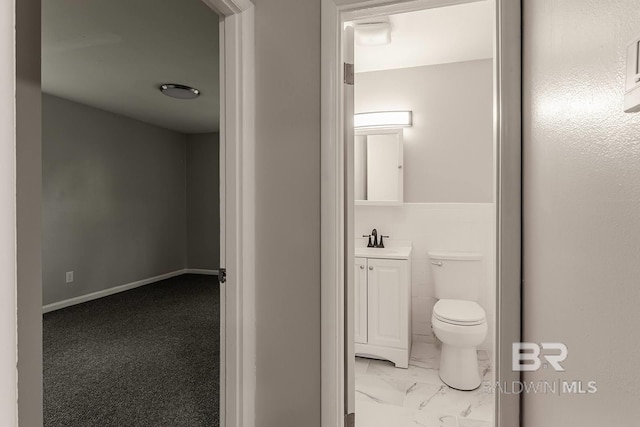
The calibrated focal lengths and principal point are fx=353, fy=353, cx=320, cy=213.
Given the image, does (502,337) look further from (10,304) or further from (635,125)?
(10,304)

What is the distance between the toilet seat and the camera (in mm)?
2363

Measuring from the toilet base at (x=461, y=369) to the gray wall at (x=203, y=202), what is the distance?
15.3 feet

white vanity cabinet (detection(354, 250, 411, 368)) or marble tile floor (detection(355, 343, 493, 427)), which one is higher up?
white vanity cabinet (detection(354, 250, 411, 368))

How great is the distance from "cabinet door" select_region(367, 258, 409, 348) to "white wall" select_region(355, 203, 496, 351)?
495 mm

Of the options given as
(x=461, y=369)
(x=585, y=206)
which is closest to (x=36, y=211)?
(x=585, y=206)

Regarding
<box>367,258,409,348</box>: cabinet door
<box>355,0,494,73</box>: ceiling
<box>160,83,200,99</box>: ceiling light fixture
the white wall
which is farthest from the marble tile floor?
<box>160,83,200,99</box>: ceiling light fixture

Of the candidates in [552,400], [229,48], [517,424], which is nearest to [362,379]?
[517,424]

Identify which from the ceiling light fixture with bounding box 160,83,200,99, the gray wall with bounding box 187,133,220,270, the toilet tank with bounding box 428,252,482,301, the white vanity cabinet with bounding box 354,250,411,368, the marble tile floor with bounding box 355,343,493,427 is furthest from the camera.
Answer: the gray wall with bounding box 187,133,220,270

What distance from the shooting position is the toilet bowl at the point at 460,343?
2344 millimetres

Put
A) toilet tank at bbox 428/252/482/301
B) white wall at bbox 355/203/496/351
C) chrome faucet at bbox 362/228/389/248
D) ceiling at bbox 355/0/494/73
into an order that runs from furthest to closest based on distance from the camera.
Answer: chrome faucet at bbox 362/228/389/248, white wall at bbox 355/203/496/351, toilet tank at bbox 428/252/482/301, ceiling at bbox 355/0/494/73

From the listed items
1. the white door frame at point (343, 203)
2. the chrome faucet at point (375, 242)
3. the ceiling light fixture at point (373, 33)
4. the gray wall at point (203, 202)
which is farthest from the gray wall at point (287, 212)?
the gray wall at point (203, 202)

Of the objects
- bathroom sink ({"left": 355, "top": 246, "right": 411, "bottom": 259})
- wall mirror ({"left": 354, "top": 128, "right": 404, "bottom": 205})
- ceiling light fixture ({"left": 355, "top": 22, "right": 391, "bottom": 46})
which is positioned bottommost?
bathroom sink ({"left": 355, "top": 246, "right": 411, "bottom": 259})

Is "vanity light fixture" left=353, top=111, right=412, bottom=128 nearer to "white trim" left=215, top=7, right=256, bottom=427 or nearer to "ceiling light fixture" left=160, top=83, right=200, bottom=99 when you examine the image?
"white trim" left=215, top=7, right=256, bottom=427

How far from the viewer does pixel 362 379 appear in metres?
2.52
